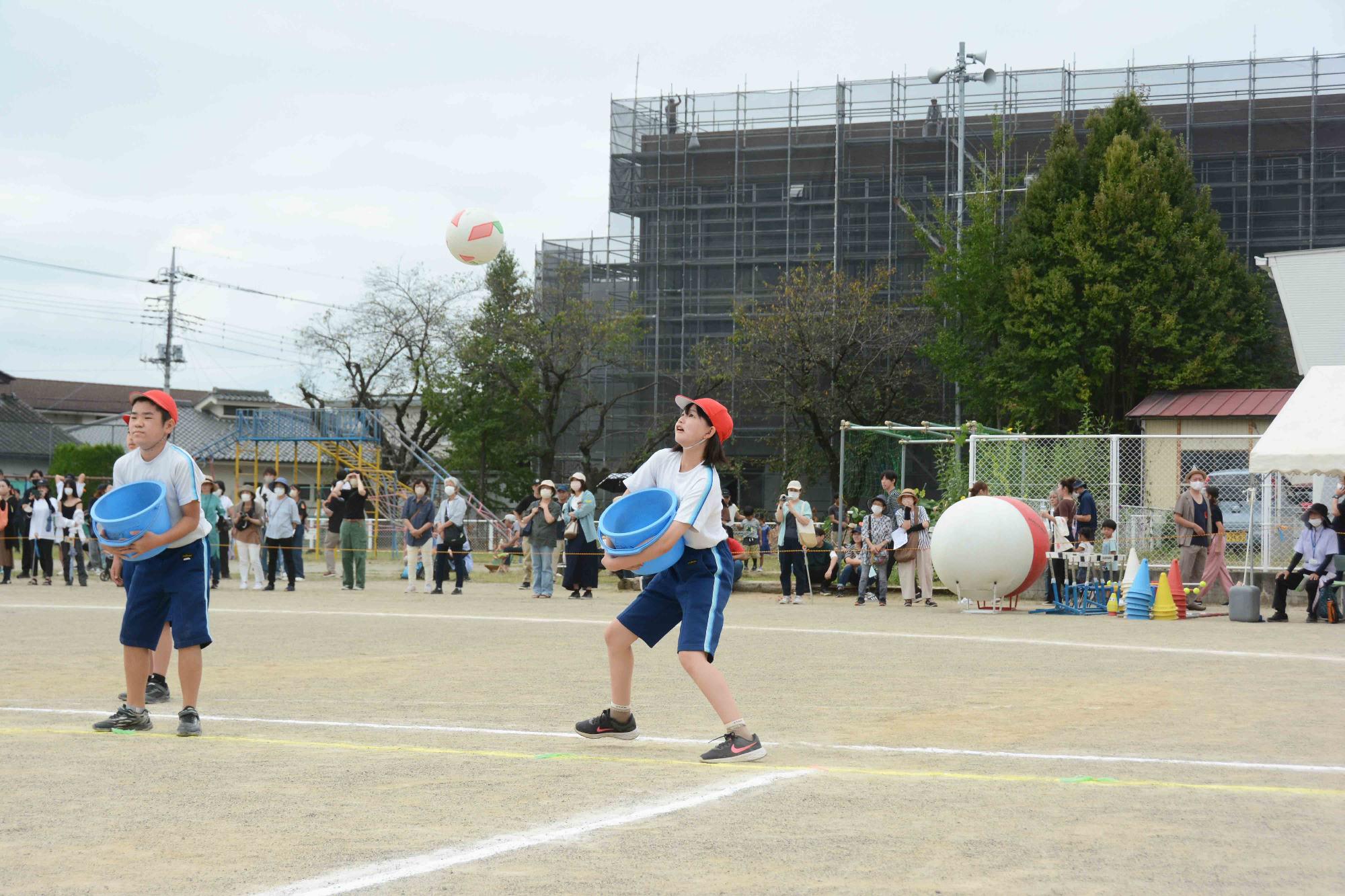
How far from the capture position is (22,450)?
3115 inches

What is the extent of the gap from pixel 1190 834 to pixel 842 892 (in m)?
1.61

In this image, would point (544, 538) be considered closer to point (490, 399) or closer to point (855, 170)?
point (490, 399)

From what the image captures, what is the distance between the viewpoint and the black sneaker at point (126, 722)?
26.8 feet

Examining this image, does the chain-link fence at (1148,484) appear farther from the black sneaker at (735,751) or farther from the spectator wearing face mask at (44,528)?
the black sneaker at (735,751)

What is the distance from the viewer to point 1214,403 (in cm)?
3884

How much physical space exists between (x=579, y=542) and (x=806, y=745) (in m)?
16.5

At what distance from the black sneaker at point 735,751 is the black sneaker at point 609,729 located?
69cm

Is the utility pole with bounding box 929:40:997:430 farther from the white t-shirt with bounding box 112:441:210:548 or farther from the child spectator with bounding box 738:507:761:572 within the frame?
the white t-shirt with bounding box 112:441:210:548

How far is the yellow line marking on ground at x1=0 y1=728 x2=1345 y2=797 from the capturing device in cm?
654

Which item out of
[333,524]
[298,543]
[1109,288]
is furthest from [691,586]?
[1109,288]

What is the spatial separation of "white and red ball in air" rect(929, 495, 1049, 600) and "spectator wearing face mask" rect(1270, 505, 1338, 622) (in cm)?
304

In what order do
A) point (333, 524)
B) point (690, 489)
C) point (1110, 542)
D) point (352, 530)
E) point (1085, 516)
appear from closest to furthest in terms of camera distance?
point (690, 489) → point (1085, 516) → point (1110, 542) → point (352, 530) → point (333, 524)

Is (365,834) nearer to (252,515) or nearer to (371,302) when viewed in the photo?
(252,515)

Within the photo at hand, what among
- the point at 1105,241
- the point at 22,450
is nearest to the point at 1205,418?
the point at 1105,241
